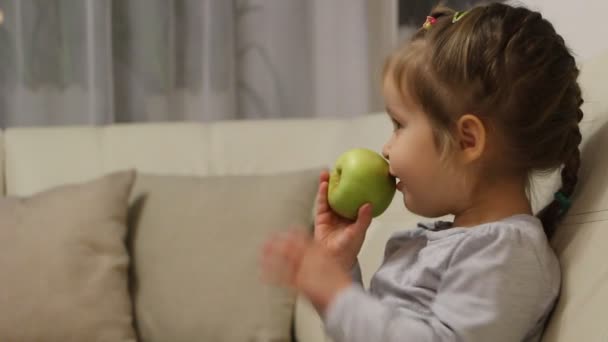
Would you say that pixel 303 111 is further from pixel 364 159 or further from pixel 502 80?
pixel 502 80

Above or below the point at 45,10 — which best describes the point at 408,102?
below

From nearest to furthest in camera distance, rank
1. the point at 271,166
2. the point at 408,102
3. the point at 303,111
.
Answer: the point at 408,102 < the point at 271,166 < the point at 303,111

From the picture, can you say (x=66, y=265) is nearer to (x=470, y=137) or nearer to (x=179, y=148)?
(x=179, y=148)

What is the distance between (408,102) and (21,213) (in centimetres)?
112

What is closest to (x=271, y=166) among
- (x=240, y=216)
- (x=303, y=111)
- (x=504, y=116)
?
(x=240, y=216)

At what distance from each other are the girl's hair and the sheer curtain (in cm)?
145

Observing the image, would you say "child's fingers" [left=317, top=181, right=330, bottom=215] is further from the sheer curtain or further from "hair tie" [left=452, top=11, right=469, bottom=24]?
the sheer curtain

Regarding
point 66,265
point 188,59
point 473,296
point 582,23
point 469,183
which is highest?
point 582,23

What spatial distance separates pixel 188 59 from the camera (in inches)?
93.5

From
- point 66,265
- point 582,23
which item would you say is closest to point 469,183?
point 582,23

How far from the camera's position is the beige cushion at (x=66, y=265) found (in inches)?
64.8

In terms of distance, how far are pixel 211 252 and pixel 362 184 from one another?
0.79m

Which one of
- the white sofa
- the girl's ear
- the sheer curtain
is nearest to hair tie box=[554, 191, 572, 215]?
the girl's ear

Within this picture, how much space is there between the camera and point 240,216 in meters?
1.79
